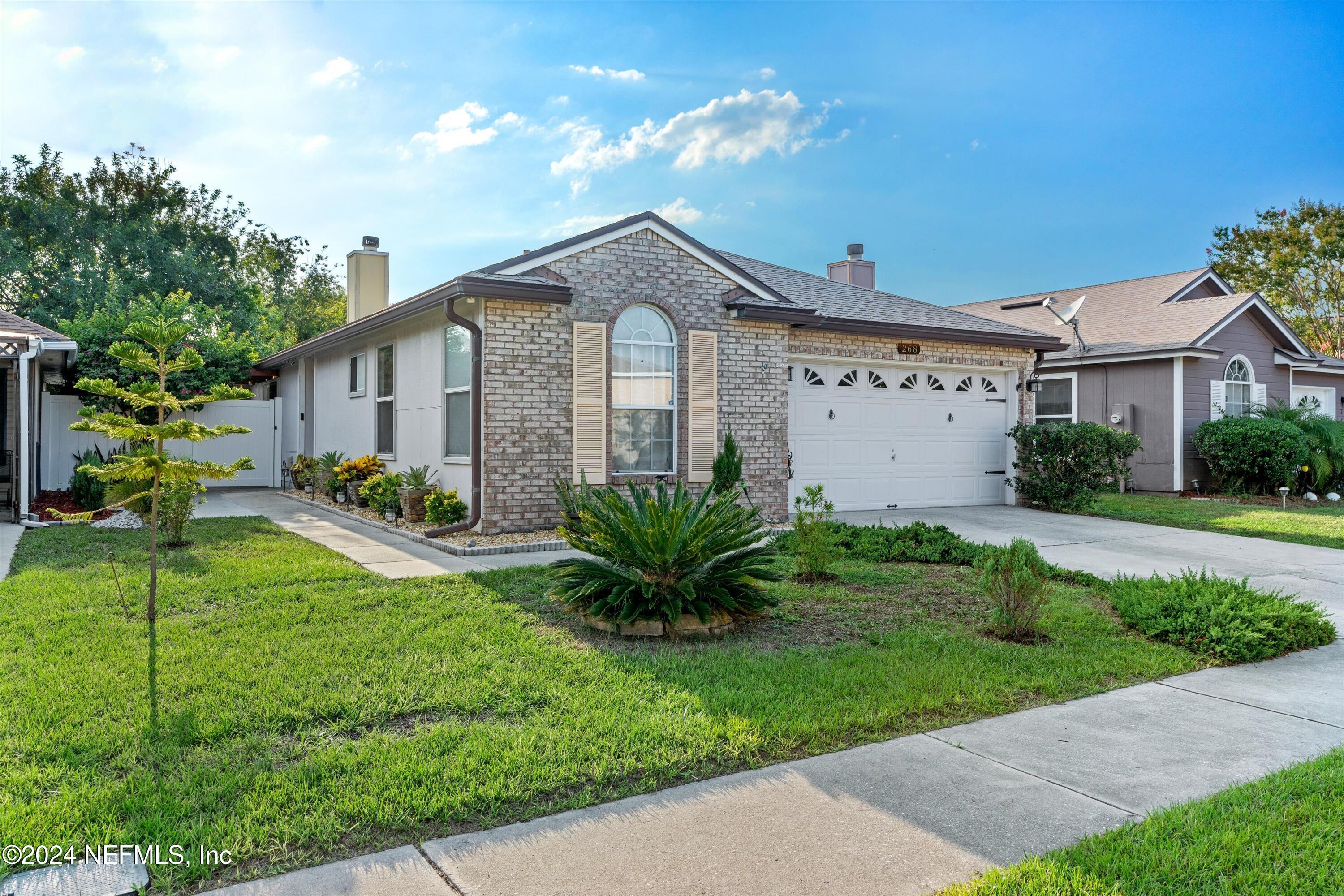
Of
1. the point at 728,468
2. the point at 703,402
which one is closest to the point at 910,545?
the point at 728,468

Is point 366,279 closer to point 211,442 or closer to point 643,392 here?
point 211,442

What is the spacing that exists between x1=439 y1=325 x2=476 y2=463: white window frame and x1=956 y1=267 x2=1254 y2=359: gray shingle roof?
12.8 meters

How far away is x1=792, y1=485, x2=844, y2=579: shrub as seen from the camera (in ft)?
24.1

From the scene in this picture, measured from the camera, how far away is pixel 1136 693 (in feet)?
14.9

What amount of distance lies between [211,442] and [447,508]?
9.67m

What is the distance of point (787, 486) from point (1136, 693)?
7211 millimetres

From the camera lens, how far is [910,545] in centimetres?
891

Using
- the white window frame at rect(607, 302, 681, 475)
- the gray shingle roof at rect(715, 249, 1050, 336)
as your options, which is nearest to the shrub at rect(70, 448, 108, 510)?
the white window frame at rect(607, 302, 681, 475)

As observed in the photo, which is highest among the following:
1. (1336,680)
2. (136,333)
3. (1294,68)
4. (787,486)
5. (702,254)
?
(1294,68)

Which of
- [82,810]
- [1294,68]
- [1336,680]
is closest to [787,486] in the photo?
[1336,680]

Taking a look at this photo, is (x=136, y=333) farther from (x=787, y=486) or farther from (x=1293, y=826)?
(x=787, y=486)

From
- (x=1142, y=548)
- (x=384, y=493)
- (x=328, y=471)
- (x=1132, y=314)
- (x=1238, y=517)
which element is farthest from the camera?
(x=1132, y=314)

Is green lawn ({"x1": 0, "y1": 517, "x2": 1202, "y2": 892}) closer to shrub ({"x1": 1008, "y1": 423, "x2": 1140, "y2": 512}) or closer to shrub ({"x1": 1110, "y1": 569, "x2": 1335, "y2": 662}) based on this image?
shrub ({"x1": 1110, "y1": 569, "x2": 1335, "y2": 662})

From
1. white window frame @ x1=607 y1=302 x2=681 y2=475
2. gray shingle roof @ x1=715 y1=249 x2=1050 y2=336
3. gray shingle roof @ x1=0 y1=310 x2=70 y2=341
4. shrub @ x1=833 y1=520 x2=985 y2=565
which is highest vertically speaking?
gray shingle roof @ x1=715 y1=249 x2=1050 y2=336
